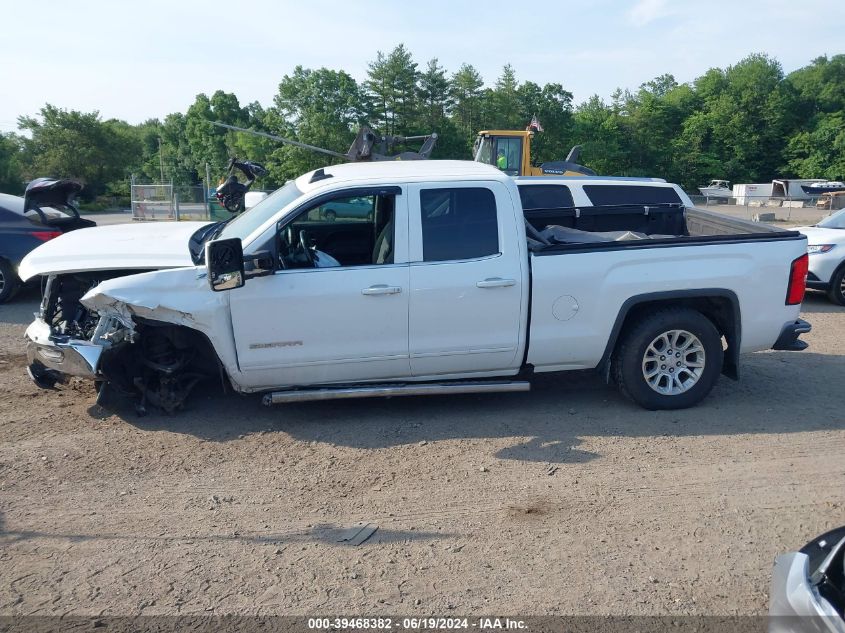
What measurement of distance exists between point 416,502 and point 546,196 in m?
6.14

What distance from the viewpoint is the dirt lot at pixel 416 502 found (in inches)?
138

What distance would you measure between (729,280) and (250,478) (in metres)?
3.87

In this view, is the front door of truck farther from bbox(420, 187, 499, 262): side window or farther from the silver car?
the silver car

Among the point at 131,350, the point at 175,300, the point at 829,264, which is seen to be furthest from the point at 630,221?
the point at 131,350

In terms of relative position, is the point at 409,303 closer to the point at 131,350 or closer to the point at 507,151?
the point at 131,350

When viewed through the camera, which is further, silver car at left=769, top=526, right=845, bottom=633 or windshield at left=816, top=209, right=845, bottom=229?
windshield at left=816, top=209, right=845, bottom=229

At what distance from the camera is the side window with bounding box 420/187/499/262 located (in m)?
5.40

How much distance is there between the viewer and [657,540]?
395 centimetres

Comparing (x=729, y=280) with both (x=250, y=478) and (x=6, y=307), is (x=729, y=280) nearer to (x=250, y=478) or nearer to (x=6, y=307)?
(x=250, y=478)

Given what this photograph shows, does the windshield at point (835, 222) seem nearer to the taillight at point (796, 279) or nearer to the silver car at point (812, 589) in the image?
the taillight at point (796, 279)

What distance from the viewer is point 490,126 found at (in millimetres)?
51969

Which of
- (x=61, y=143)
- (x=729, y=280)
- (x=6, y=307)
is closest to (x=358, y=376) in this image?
(x=729, y=280)

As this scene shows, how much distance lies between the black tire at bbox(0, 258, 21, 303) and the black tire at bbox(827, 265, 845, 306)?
449 inches

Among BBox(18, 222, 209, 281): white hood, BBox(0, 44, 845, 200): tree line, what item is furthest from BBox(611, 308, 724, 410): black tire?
BBox(0, 44, 845, 200): tree line
